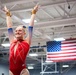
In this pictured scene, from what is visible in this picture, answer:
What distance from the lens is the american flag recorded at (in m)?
9.12

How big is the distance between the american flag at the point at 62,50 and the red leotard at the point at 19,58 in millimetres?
6839

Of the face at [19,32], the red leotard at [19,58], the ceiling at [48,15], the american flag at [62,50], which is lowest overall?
the american flag at [62,50]

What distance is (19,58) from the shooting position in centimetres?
235

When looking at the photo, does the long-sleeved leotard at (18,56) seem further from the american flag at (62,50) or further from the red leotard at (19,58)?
the american flag at (62,50)

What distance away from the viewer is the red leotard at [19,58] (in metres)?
2.32

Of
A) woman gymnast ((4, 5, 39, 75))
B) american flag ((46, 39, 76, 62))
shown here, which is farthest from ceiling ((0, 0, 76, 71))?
woman gymnast ((4, 5, 39, 75))

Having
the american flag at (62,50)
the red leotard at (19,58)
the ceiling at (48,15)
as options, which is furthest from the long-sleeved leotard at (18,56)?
the american flag at (62,50)

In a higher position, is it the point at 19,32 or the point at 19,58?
the point at 19,32

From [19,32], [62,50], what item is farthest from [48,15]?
[19,32]

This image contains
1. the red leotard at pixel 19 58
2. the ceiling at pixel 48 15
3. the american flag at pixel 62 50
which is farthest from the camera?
the american flag at pixel 62 50

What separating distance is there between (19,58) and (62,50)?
7229 millimetres

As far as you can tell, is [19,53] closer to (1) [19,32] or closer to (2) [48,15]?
(1) [19,32]

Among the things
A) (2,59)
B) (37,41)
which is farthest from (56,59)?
(2,59)

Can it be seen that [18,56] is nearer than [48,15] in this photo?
Yes
